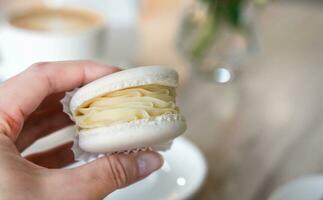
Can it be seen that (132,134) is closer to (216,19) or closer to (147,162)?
(147,162)

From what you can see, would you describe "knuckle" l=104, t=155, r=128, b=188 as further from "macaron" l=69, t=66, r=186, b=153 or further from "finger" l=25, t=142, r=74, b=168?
"finger" l=25, t=142, r=74, b=168

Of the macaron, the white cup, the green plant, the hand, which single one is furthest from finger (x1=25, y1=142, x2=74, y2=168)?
the green plant

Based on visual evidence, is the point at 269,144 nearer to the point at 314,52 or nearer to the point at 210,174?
the point at 210,174

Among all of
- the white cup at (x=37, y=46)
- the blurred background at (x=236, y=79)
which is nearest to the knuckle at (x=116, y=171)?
the blurred background at (x=236, y=79)

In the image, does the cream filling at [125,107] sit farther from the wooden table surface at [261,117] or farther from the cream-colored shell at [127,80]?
the wooden table surface at [261,117]

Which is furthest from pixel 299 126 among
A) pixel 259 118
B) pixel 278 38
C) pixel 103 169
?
pixel 103 169

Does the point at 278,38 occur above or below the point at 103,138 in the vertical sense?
below

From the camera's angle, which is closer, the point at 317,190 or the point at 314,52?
the point at 317,190
